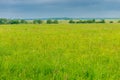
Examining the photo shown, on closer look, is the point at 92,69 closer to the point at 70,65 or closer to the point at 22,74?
the point at 70,65

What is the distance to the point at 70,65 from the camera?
734 centimetres

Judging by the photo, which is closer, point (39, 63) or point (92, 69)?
point (92, 69)

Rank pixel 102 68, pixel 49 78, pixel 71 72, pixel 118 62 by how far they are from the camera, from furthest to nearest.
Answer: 1. pixel 118 62
2. pixel 102 68
3. pixel 71 72
4. pixel 49 78

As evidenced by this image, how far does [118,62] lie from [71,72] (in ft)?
6.85

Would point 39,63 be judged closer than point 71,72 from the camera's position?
No

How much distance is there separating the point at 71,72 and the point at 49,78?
2.25ft

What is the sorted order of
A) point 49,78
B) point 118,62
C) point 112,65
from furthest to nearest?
point 118,62 < point 112,65 < point 49,78

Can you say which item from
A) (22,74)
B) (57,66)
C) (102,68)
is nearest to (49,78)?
(22,74)

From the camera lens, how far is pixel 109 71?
22.1 feet

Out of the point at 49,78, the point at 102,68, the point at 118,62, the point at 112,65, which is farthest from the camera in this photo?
the point at 118,62

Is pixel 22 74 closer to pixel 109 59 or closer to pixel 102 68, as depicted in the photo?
pixel 102 68

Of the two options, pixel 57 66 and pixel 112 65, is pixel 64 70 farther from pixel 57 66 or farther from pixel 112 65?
pixel 112 65

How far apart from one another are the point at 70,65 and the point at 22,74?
153cm

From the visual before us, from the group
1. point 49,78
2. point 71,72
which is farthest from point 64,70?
point 49,78
